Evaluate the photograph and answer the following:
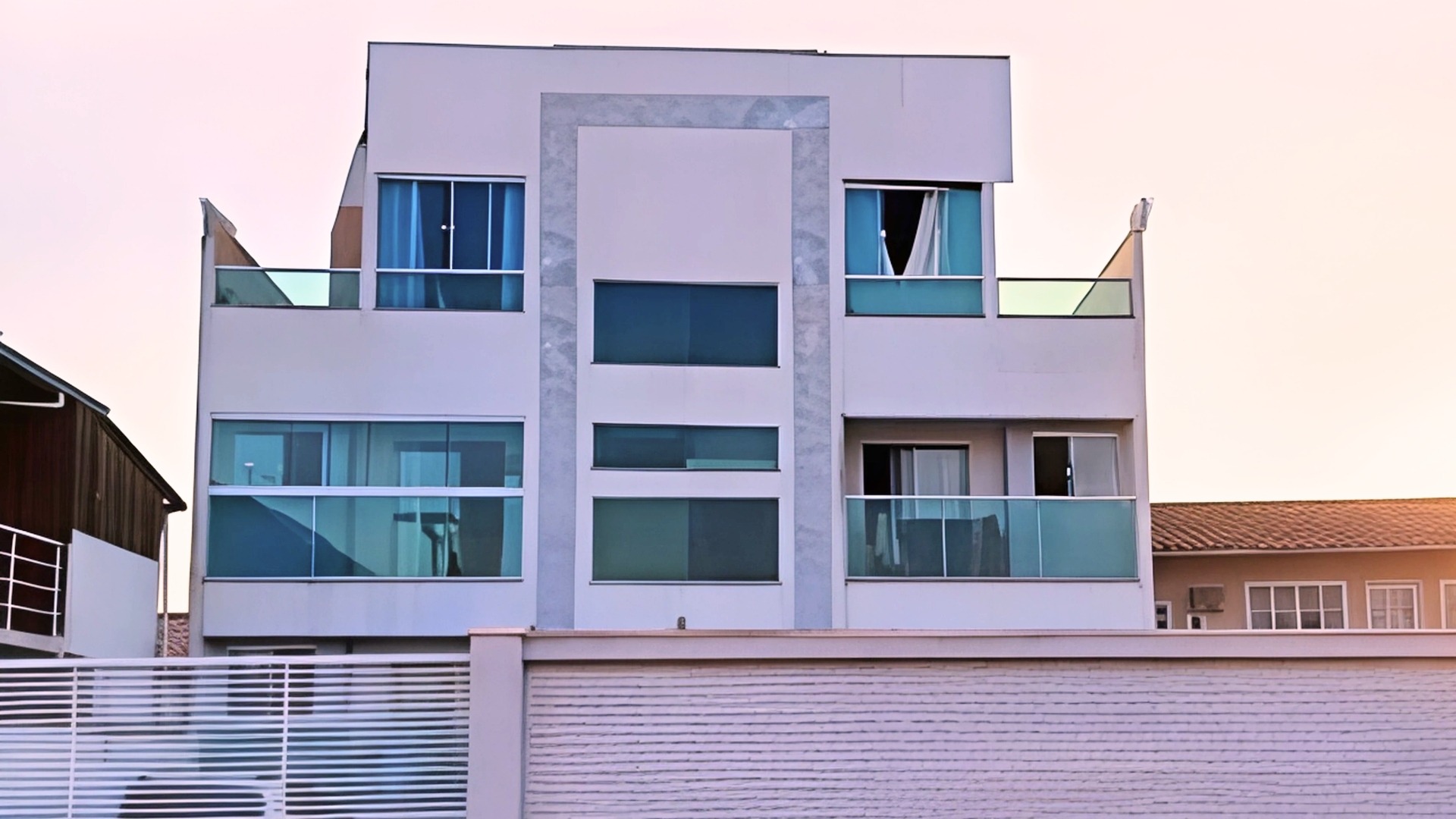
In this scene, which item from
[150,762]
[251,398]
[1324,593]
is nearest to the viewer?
[150,762]

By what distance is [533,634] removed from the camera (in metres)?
14.5

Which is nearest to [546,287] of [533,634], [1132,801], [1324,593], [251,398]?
[251,398]

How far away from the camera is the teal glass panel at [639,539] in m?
22.2

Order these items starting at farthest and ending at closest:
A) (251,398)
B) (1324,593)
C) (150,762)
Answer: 1. (1324,593)
2. (251,398)
3. (150,762)

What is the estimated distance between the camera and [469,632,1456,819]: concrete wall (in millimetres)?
14523

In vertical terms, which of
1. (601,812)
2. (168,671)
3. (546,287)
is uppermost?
(546,287)

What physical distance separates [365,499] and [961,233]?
7.79 metres

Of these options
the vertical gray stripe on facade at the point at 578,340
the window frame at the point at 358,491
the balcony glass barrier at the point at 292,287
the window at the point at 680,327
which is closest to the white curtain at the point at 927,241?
the vertical gray stripe on facade at the point at 578,340

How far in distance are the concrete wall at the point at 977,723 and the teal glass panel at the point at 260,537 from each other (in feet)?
26.9

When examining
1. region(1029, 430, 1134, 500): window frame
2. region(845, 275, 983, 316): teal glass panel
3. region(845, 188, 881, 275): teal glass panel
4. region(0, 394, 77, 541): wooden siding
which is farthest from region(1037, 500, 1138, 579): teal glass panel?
region(0, 394, 77, 541): wooden siding

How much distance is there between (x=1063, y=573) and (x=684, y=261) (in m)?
5.76

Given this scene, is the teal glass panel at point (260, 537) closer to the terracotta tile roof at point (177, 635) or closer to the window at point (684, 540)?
the window at point (684, 540)

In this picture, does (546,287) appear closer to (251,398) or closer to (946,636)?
(251,398)

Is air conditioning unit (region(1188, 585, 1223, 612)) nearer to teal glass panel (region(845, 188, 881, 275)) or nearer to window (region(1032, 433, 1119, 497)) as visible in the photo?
window (region(1032, 433, 1119, 497))
